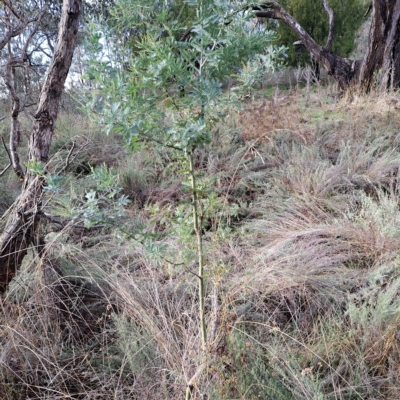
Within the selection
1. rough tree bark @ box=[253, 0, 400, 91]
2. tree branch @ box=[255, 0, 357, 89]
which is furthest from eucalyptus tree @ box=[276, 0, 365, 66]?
rough tree bark @ box=[253, 0, 400, 91]

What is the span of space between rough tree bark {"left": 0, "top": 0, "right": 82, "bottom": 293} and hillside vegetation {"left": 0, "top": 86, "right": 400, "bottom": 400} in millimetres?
117

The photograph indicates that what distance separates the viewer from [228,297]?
5.46ft

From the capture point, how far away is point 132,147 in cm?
104

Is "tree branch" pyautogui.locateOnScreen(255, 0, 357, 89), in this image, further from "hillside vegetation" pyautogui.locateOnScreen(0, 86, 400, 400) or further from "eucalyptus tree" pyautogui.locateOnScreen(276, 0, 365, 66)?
"eucalyptus tree" pyautogui.locateOnScreen(276, 0, 365, 66)

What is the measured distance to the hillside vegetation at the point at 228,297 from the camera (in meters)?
1.34

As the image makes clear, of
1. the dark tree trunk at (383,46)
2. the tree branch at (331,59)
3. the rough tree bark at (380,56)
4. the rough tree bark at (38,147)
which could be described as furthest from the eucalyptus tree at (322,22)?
the rough tree bark at (38,147)

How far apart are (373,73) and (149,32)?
6019 millimetres

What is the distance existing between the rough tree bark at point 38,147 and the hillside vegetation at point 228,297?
12 centimetres

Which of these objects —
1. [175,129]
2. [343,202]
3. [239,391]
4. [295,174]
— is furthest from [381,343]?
Result: [295,174]

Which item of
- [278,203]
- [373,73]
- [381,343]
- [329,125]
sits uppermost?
[373,73]

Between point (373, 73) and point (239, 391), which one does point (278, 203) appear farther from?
point (373, 73)

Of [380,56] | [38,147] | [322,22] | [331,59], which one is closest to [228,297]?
[38,147]

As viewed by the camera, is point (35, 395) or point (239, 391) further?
point (35, 395)

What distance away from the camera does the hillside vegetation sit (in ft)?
4.39
